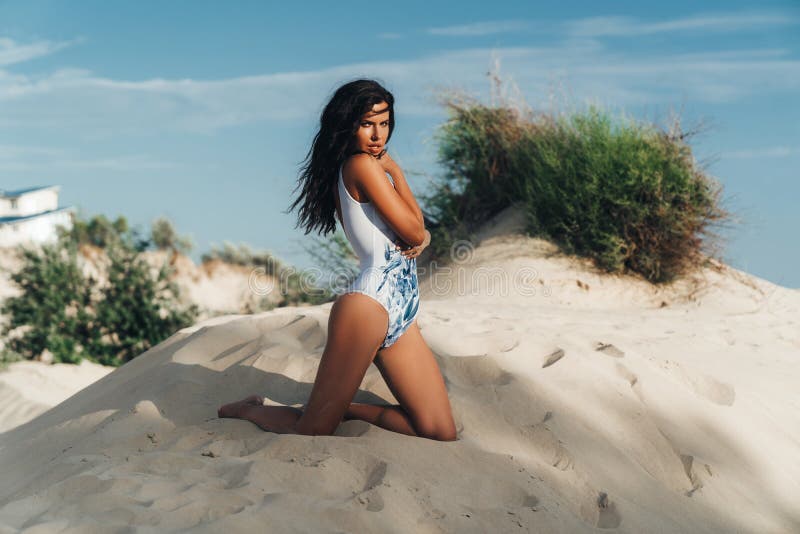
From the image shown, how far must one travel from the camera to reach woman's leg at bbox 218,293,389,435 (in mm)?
3055

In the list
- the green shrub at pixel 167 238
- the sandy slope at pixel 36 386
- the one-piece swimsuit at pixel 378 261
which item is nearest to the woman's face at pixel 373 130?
the one-piece swimsuit at pixel 378 261

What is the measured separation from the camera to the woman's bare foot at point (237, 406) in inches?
138

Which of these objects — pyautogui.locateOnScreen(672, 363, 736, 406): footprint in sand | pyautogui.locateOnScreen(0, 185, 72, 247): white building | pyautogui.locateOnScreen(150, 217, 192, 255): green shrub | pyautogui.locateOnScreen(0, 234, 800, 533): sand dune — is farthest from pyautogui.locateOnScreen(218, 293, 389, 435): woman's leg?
pyautogui.locateOnScreen(0, 185, 72, 247): white building

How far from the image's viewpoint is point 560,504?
2855 millimetres

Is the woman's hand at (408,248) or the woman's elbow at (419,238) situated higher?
the woman's elbow at (419,238)

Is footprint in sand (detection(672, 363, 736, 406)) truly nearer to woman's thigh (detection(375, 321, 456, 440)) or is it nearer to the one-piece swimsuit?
woman's thigh (detection(375, 321, 456, 440))

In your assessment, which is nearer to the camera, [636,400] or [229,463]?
[229,463]

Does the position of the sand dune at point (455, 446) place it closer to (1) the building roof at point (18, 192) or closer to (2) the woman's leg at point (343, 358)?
(2) the woman's leg at point (343, 358)

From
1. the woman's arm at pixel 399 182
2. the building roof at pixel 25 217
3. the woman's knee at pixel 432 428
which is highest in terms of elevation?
the woman's arm at pixel 399 182

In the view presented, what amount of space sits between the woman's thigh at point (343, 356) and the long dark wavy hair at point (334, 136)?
55cm

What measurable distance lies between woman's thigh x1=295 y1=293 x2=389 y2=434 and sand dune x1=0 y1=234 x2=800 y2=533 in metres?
0.12

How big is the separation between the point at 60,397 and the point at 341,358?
187 inches

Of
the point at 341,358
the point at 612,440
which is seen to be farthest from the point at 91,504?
the point at 612,440

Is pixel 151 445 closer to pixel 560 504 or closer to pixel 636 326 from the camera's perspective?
pixel 560 504
